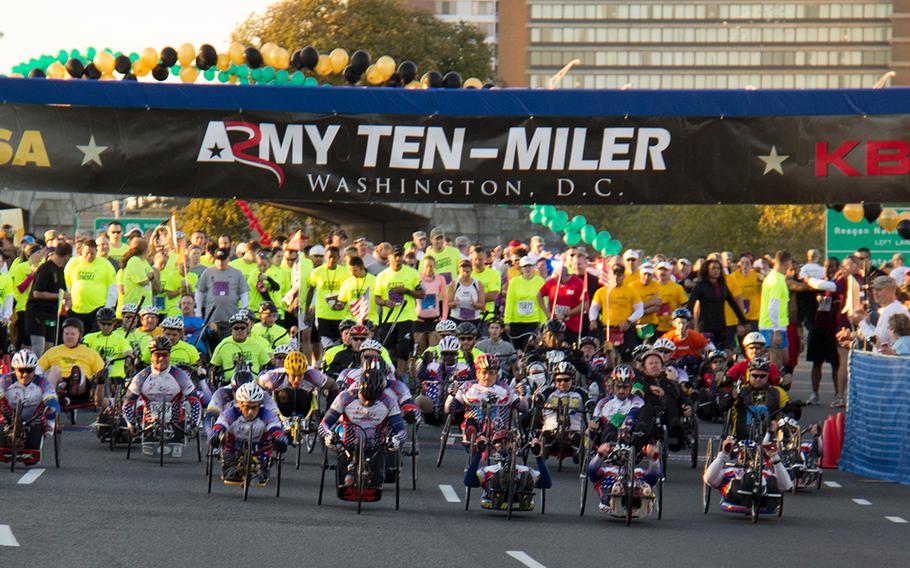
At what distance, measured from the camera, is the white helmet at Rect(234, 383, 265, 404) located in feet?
55.2

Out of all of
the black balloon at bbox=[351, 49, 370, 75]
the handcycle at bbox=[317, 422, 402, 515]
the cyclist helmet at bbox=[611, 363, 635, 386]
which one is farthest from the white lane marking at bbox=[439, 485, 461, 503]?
the black balloon at bbox=[351, 49, 370, 75]

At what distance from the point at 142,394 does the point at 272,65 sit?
4972 mm

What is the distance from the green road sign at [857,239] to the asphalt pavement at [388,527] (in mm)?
23069

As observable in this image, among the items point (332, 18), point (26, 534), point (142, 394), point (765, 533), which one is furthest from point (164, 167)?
point (332, 18)

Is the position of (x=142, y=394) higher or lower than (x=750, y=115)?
lower

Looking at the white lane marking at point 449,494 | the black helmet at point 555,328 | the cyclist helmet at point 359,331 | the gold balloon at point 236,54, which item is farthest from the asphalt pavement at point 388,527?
the gold balloon at point 236,54

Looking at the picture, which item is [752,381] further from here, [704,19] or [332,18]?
[704,19]

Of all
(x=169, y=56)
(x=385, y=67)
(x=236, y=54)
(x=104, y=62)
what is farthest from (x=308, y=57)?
(x=104, y=62)

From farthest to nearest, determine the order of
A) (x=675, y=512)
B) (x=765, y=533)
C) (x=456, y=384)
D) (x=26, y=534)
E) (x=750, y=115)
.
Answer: (x=456, y=384) → (x=750, y=115) → (x=675, y=512) → (x=765, y=533) → (x=26, y=534)

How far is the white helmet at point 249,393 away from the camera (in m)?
16.8

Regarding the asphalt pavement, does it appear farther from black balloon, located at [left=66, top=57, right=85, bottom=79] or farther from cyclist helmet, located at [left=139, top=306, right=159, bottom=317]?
black balloon, located at [left=66, top=57, right=85, bottom=79]

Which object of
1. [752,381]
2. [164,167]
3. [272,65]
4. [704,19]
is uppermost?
[704,19]

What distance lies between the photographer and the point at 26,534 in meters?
13.8

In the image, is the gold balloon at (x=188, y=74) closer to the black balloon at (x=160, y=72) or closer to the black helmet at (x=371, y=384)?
the black balloon at (x=160, y=72)
